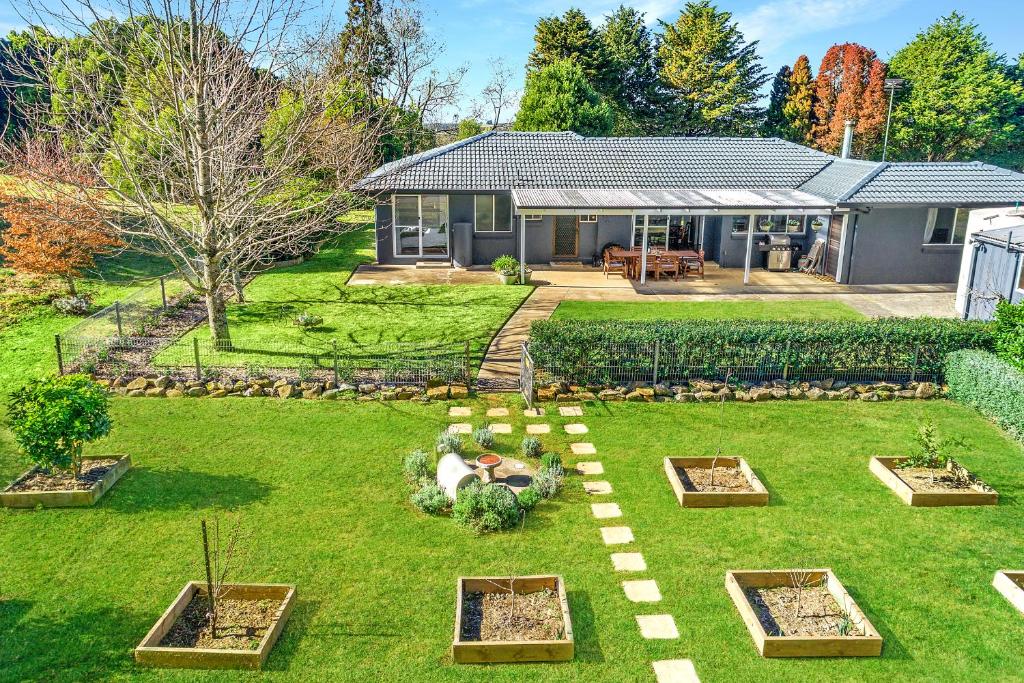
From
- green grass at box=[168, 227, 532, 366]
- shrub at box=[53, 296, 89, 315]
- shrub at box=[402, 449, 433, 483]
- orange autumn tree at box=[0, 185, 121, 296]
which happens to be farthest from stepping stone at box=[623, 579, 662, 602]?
shrub at box=[53, 296, 89, 315]

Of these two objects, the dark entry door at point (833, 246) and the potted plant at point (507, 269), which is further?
the dark entry door at point (833, 246)

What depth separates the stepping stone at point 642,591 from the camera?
7961 mm

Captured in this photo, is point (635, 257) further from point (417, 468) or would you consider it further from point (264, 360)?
point (417, 468)

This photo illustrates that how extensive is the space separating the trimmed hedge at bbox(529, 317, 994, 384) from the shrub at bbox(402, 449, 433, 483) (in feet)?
13.4

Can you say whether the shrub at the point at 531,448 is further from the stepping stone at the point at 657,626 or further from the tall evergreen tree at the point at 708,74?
the tall evergreen tree at the point at 708,74

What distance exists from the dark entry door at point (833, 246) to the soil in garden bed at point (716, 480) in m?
14.9

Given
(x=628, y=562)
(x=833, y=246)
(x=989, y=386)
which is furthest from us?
(x=833, y=246)

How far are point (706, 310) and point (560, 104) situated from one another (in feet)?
82.0

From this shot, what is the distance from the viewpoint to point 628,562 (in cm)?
864

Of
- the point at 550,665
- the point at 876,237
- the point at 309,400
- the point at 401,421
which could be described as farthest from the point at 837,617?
the point at 876,237

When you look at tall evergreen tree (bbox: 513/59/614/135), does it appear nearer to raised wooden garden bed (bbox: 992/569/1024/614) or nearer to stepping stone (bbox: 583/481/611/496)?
stepping stone (bbox: 583/481/611/496)

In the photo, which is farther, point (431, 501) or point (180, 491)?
point (180, 491)

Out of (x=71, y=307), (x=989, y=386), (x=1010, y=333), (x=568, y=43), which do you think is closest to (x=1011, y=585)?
(x=989, y=386)

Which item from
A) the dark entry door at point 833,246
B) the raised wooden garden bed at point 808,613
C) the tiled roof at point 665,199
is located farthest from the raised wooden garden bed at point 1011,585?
the dark entry door at point 833,246
